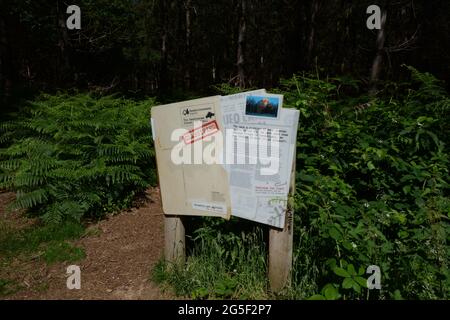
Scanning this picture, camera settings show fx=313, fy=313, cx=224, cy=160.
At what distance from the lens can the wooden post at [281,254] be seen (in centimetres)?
272

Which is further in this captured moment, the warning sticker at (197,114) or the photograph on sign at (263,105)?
the warning sticker at (197,114)

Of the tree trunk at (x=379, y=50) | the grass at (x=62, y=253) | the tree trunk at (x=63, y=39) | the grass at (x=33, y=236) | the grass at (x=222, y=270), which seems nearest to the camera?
the grass at (x=222, y=270)

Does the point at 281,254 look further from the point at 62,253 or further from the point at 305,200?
the point at 62,253

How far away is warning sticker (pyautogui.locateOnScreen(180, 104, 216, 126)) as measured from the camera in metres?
2.83

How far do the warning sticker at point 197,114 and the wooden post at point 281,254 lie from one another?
97 cm

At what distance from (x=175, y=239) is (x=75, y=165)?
101 inches

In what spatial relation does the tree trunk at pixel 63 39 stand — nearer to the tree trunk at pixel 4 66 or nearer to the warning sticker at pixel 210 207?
the tree trunk at pixel 4 66

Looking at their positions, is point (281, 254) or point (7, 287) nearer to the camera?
point (281, 254)

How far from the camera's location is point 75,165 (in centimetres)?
490

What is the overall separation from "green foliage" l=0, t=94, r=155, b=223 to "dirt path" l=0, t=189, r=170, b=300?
474mm

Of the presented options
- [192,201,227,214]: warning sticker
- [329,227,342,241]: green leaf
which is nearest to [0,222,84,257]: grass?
Answer: [192,201,227,214]: warning sticker

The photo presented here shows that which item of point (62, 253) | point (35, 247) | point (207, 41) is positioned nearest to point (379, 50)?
point (62, 253)

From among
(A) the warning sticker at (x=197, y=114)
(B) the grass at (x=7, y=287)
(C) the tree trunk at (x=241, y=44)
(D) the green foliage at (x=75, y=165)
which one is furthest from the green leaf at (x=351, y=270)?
(C) the tree trunk at (x=241, y=44)
